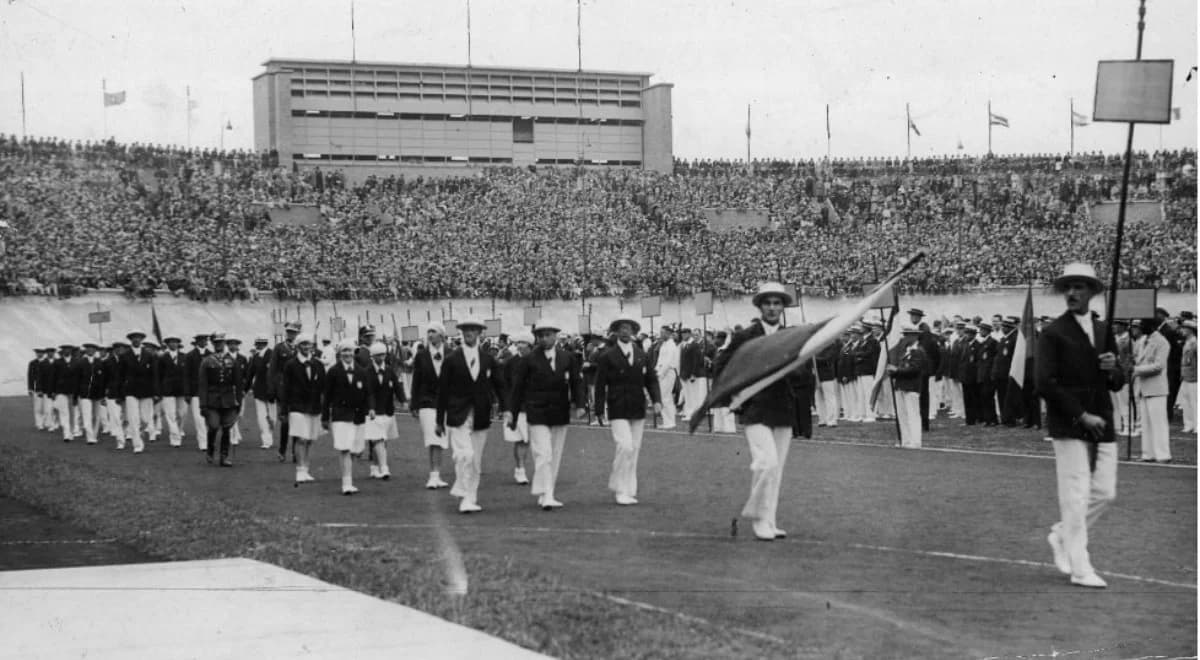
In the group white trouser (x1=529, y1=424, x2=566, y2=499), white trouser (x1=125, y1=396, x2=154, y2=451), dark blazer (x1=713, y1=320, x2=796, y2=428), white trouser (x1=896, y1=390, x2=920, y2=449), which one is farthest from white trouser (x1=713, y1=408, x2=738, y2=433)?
dark blazer (x1=713, y1=320, x2=796, y2=428)

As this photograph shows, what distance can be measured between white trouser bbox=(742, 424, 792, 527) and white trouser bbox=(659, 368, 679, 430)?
1540cm

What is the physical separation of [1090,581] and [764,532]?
306 centimetres

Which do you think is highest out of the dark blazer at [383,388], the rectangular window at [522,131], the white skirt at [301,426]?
the rectangular window at [522,131]

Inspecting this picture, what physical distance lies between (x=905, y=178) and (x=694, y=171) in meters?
10.5

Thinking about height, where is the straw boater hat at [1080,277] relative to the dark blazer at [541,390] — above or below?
above

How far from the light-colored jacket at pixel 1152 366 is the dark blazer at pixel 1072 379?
9328mm

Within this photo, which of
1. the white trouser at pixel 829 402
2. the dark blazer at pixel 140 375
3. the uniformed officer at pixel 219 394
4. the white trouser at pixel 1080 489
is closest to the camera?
the white trouser at pixel 1080 489

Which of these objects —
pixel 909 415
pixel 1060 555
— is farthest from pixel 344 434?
pixel 1060 555

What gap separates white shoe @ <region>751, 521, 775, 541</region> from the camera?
11734mm

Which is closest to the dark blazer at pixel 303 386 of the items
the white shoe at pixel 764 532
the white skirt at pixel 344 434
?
the white skirt at pixel 344 434

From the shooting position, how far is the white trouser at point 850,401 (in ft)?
90.5

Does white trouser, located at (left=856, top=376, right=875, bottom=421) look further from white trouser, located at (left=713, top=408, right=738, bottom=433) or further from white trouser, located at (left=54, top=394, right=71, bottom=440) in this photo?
white trouser, located at (left=54, top=394, right=71, bottom=440)

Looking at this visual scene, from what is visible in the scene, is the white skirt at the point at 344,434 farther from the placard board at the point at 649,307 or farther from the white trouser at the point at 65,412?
the placard board at the point at 649,307

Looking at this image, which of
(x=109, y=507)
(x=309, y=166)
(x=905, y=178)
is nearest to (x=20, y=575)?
(x=109, y=507)
